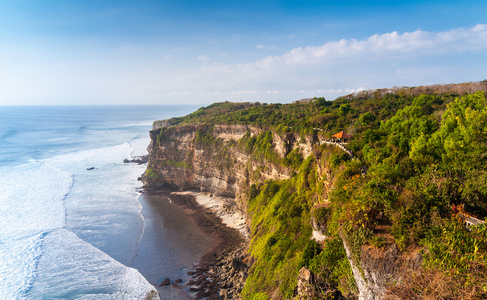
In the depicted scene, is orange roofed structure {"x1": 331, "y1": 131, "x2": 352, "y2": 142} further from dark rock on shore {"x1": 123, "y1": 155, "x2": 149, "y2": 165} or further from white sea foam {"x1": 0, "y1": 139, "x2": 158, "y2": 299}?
dark rock on shore {"x1": 123, "y1": 155, "x2": 149, "y2": 165}

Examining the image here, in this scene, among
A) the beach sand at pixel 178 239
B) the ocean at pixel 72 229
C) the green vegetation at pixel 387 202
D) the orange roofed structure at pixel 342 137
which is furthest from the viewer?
the beach sand at pixel 178 239

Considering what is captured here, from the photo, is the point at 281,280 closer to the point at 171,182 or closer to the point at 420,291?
the point at 420,291

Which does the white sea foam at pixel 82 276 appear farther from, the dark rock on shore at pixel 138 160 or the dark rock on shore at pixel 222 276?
the dark rock on shore at pixel 138 160

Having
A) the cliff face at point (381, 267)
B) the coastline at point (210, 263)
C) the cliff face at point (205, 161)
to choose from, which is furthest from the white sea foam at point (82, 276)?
the cliff face at point (381, 267)

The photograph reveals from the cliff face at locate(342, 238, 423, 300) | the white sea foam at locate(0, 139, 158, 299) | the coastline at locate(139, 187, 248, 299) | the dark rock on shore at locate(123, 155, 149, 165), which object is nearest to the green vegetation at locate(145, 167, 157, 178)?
the white sea foam at locate(0, 139, 158, 299)

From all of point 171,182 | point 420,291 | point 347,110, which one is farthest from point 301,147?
point 171,182
